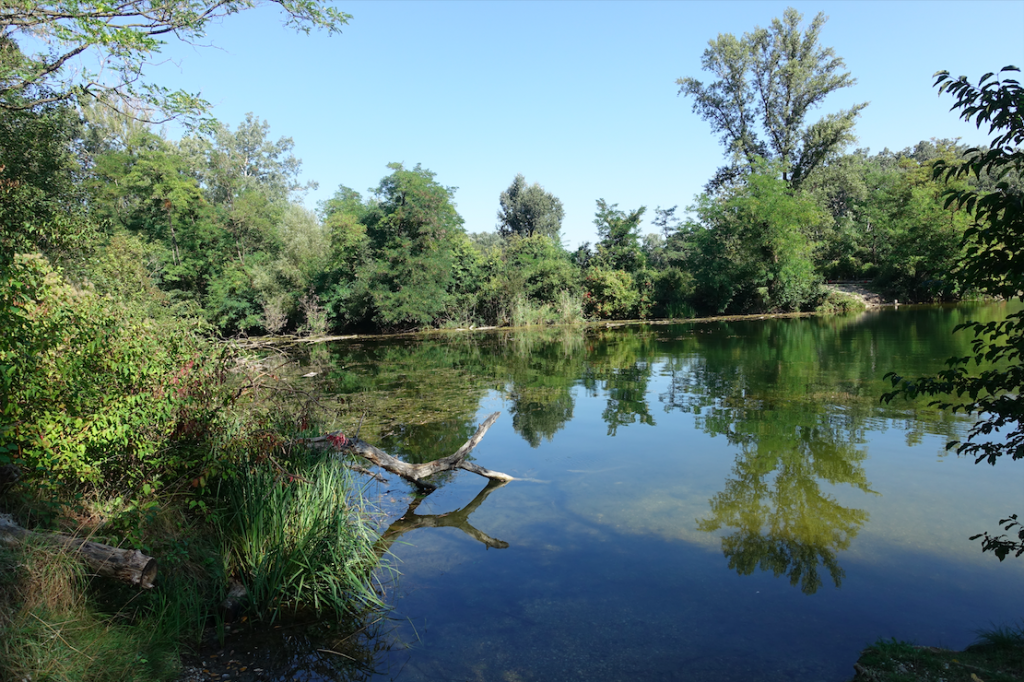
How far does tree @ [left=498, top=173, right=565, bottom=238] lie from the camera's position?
52.0 meters

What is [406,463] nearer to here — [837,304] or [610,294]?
[610,294]

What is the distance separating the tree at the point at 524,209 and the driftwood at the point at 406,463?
45426 mm

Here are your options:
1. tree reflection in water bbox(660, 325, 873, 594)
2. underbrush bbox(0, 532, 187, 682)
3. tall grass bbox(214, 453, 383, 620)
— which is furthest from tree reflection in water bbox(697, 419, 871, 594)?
underbrush bbox(0, 532, 187, 682)

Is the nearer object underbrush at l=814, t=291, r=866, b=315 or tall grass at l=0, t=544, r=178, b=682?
tall grass at l=0, t=544, r=178, b=682

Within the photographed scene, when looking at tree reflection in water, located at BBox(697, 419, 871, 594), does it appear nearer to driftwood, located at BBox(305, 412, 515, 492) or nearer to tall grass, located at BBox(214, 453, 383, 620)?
driftwood, located at BBox(305, 412, 515, 492)

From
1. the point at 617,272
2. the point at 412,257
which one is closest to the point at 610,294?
the point at 617,272

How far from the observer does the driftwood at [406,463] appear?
19.2 feet

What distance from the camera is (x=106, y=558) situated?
140 inches

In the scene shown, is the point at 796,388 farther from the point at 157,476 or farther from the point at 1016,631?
the point at 157,476

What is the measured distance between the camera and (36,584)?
11.0 ft

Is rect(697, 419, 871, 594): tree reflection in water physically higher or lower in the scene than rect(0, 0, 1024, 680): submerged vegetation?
lower

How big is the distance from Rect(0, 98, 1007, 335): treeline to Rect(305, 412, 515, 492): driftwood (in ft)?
69.1

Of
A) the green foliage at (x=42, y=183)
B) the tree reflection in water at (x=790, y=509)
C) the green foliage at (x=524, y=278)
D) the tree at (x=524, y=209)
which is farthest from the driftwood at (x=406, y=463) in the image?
the tree at (x=524, y=209)

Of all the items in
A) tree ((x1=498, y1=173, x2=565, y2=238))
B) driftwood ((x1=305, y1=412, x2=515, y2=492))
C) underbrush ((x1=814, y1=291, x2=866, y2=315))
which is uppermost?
tree ((x1=498, y1=173, x2=565, y2=238))
